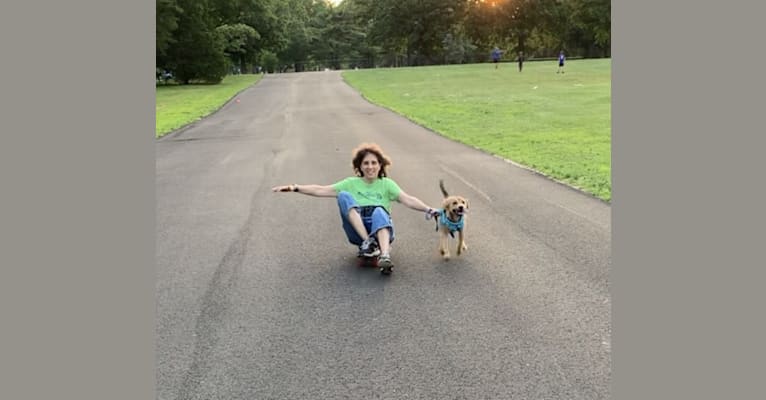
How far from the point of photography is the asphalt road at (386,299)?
3.71 metres

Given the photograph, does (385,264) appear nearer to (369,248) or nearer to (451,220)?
(369,248)

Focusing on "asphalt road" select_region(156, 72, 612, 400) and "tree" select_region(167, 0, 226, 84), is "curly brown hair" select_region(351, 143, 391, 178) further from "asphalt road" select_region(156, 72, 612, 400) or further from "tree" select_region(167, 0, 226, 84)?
"tree" select_region(167, 0, 226, 84)

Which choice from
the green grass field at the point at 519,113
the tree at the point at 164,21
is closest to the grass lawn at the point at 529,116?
the green grass field at the point at 519,113

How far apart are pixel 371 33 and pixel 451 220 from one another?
7496cm

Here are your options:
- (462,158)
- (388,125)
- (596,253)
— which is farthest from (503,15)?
(596,253)

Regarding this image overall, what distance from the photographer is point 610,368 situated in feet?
12.5

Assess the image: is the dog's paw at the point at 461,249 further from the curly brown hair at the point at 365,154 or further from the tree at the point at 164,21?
the tree at the point at 164,21

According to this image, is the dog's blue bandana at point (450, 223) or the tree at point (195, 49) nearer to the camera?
the dog's blue bandana at point (450, 223)

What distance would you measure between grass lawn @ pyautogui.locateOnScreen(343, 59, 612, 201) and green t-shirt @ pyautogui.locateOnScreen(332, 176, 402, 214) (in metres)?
3.74

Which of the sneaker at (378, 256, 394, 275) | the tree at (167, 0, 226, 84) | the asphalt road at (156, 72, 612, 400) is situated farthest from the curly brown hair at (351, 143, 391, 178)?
the tree at (167, 0, 226, 84)

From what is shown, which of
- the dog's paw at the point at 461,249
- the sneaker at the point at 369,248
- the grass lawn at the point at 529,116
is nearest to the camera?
the sneaker at the point at 369,248

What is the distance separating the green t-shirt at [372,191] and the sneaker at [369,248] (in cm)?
35

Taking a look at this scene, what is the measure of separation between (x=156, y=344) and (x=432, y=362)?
5.77 feet

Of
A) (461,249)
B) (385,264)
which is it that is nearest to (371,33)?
(461,249)
